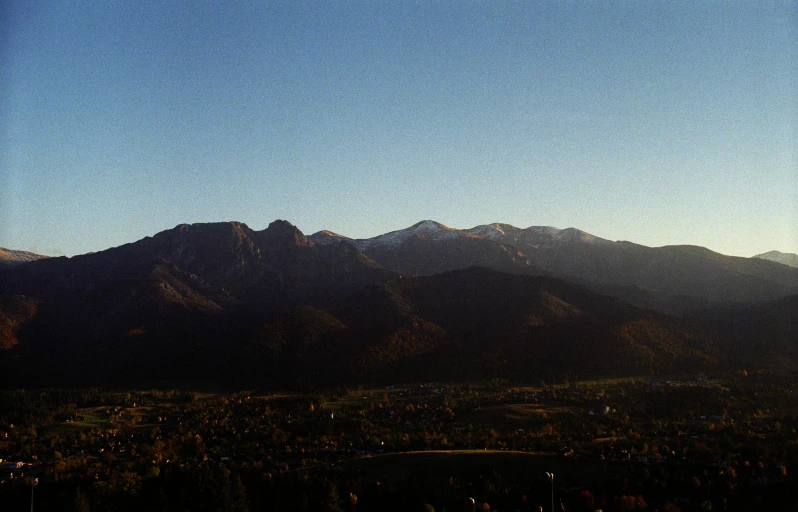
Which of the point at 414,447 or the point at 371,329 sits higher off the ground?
the point at 371,329

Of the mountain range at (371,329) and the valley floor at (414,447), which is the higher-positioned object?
the mountain range at (371,329)

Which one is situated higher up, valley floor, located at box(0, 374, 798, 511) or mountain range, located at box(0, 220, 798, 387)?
mountain range, located at box(0, 220, 798, 387)

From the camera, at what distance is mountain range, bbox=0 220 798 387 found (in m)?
116

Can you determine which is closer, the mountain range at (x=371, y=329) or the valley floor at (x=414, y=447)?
the valley floor at (x=414, y=447)

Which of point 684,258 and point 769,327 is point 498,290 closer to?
point 769,327

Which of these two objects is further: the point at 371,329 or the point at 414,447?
the point at 371,329

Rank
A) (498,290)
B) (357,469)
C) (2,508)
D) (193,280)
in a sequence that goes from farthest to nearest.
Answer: (193,280) → (498,290) → (357,469) → (2,508)

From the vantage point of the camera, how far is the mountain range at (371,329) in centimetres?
11550

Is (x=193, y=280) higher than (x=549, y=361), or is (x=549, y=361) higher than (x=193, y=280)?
(x=193, y=280)

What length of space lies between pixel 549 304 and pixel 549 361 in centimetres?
2327

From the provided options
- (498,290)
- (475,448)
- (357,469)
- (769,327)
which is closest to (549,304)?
(498,290)

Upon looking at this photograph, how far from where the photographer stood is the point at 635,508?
40.2 metres

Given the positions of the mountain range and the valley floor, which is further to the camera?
the mountain range

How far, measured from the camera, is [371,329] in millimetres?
131000
